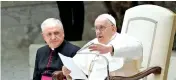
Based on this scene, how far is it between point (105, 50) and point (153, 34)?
576mm

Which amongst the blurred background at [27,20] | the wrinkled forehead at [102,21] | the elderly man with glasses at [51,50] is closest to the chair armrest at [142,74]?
the wrinkled forehead at [102,21]

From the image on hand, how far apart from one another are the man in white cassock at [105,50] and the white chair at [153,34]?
15 cm

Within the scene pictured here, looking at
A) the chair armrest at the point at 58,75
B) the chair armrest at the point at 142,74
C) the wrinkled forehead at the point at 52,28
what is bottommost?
the chair armrest at the point at 58,75

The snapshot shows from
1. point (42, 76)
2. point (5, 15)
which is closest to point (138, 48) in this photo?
point (42, 76)

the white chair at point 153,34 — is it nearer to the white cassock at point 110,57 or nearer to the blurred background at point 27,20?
the white cassock at point 110,57

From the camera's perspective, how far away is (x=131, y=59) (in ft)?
7.23

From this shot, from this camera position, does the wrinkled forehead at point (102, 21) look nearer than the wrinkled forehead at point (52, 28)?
Yes

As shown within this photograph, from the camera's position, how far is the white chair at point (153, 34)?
2387mm

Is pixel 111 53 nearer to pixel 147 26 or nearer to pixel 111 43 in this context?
pixel 111 43

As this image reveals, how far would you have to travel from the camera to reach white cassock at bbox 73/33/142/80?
7.07 ft

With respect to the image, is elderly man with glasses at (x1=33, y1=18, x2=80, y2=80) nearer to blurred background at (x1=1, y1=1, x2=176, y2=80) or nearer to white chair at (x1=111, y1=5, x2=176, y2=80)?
white chair at (x1=111, y1=5, x2=176, y2=80)

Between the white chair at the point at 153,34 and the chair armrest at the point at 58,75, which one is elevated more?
the white chair at the point at 153,34

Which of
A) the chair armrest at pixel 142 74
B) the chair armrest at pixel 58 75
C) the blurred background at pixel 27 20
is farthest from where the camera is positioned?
the blurred background at pixel 27 20

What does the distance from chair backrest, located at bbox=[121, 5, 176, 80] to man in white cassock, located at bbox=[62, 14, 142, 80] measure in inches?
10.6
